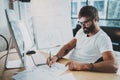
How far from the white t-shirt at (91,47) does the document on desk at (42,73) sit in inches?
14.2

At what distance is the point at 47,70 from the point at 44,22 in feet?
3.95

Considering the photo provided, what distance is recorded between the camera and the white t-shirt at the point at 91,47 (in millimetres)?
1382

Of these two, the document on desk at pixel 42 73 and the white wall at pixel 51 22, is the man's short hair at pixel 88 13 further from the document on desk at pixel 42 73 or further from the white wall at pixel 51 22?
the white wall at pixel 51 22

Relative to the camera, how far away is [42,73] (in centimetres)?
113

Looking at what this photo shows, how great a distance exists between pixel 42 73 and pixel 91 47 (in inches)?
23.5

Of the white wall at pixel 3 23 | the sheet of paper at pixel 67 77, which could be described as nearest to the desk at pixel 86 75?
the sheet of paper at pixel 67 77

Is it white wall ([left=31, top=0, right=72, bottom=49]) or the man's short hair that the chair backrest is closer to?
white wall ([left=31, top=0, right=72, bottom=49])

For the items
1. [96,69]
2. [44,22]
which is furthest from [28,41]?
[96,69]

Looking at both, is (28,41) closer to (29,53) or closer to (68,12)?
(29,53)

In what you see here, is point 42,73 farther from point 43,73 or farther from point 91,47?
point 91,47

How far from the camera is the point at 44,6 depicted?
2.54 m

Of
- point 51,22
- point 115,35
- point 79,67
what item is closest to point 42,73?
point 79,67

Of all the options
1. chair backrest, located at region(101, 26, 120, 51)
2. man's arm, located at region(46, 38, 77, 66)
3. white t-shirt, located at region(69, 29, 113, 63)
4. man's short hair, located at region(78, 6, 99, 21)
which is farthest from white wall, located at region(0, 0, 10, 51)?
chair backrest, located at region(101, 26, 120, 51)

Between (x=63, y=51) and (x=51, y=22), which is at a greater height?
(x=51, y=22)
